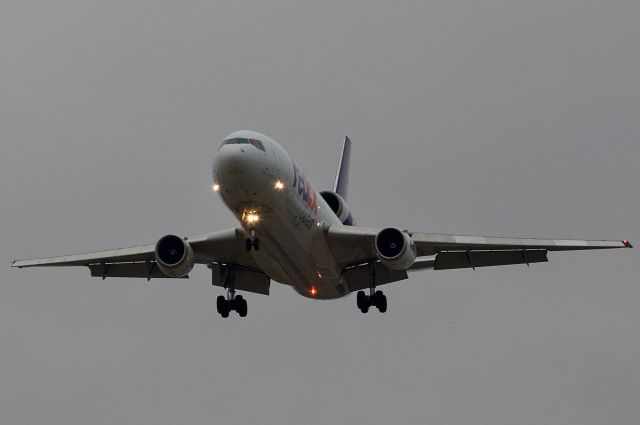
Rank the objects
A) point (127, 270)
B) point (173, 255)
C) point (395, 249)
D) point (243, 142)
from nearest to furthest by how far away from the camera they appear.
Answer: point (243, 142), point (173, 255), point (395, 249), point (127, 270)

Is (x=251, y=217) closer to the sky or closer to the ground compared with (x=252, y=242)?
closer to the sky

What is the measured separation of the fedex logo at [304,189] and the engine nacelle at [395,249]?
2.55 m

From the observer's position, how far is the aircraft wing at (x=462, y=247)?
1473 inches

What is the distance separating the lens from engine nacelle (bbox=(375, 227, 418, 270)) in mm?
36281

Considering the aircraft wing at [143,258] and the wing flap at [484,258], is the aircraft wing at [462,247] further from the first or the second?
the aircraft wing at [143,258]

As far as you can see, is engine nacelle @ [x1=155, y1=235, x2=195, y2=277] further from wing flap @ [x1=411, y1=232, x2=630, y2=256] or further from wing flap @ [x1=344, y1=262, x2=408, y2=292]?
wing flap @ [x1=411, y1=232, x2=630, y2=256]

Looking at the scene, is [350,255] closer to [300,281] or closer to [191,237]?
[300,281]

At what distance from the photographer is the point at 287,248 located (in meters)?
35.0

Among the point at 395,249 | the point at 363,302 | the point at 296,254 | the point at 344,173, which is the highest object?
the point at 344,173

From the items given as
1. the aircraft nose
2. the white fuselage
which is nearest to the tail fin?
the white fuselage

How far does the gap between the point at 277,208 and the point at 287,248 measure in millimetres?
2011

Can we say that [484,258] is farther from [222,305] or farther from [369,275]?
[222,305]

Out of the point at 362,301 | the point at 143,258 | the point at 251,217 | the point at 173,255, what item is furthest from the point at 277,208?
the point at 143,258

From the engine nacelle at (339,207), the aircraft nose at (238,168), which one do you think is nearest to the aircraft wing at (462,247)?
the engine nacelle at (339,207)
